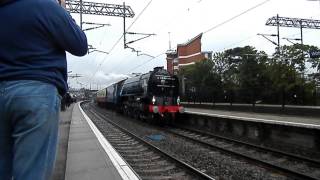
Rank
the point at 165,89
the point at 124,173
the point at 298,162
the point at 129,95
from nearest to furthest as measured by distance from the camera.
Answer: the point at 124,173 < the point at 298,162 < the point at 165,89 < the point at 129,95

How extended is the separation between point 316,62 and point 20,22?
5281 cm

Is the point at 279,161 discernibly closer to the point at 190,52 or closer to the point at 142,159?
the point at 142,159

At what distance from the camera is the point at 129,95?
3709 cm

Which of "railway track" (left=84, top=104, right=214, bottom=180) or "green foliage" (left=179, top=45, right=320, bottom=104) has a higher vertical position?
"green foliage" (left=179, top=45, right=320, bottom=104)

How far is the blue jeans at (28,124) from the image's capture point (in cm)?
232

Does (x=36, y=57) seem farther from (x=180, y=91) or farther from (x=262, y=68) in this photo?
(x=262, y=68)

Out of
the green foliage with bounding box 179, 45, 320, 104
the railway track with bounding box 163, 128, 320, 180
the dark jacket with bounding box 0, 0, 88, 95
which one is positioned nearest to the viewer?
the dark jacket with bounding box 0, 0, 88, 95

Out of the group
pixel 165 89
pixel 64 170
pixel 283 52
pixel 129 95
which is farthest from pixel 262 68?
pixel 64 170

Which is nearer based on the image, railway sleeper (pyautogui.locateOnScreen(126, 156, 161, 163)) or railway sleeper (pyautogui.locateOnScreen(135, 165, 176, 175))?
railway sleeper (pyautogui.locateOnScreen(135, 165, 176, 175))

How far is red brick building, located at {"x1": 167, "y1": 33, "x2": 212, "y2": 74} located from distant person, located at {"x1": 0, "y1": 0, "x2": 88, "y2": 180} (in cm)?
10697

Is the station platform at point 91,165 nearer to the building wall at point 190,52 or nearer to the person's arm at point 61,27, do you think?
the person's arm at point 61,27

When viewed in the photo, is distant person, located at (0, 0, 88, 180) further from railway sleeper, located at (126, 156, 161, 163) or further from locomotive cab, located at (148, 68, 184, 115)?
locomotive cab, located at (148, 68, 184, 115)

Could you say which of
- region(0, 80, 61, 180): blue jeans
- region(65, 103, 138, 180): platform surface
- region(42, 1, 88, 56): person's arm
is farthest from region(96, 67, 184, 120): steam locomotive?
region(0, 80, 61, 180): blue jeans

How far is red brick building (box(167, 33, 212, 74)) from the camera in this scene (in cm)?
11175
